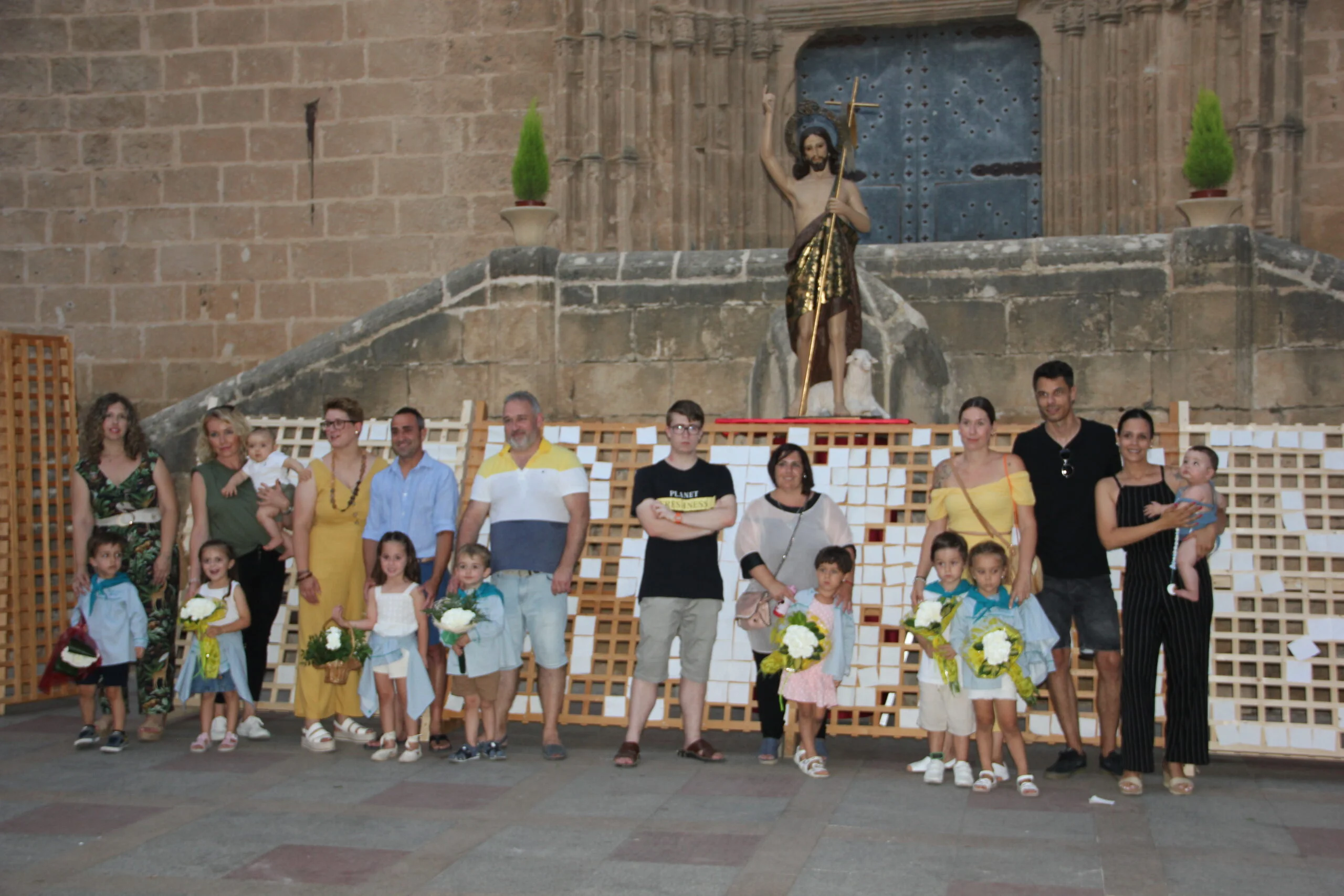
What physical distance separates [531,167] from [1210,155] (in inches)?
168

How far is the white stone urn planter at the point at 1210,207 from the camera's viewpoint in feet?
31.0

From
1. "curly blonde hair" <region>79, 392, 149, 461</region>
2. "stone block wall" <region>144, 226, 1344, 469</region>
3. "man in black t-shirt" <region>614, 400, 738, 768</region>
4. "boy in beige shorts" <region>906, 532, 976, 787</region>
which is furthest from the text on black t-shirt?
"stone block wall" <region>144, 226, 1344, 469</region>

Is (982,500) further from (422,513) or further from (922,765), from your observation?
(422,513)

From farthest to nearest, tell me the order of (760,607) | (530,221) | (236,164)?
(236,164) < (530,221) < (760,607)

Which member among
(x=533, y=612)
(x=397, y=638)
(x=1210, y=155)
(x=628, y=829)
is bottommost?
(x=628, y=829)

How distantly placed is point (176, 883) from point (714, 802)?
2.01 m

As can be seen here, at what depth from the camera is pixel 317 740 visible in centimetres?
694

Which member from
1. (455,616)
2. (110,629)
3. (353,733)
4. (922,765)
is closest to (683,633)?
(455,616)

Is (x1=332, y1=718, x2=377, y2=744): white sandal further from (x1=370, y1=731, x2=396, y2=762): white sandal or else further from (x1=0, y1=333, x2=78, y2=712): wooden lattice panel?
(x1=0, y1=333, x2=78, y2=712): wooden lattice panel

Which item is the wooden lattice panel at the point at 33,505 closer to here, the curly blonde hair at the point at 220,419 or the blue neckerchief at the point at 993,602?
the curly blonde hair at the point at 220,419

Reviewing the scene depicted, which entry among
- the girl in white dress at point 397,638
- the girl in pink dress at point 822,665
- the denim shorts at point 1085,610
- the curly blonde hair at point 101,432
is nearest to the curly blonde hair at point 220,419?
the curly blonde hair at point 101,432

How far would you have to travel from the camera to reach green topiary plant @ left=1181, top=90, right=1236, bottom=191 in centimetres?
948

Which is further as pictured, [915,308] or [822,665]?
[915,308]

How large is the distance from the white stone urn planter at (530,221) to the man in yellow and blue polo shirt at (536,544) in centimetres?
341
